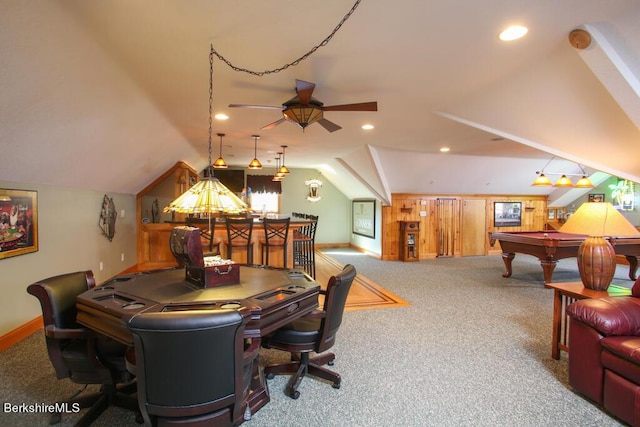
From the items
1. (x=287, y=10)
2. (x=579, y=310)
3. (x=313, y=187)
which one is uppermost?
(x=287, y=10)

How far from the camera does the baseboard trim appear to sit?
2.97 m

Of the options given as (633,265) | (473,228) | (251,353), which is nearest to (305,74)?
(251,353)

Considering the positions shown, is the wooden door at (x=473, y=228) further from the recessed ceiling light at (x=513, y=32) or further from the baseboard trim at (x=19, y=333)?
the baseboard trim at (x=19, y=333)

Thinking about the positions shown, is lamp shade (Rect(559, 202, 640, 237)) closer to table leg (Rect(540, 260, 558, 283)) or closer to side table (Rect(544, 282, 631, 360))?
side table (Rect(544, 282, 631, 360))

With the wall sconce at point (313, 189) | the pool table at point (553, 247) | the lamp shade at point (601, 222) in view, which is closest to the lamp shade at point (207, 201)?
the lamp shade at point (601, 222)

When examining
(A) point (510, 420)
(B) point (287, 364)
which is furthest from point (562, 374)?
(B) point (287, 364)

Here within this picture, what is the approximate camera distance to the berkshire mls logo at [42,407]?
209 cm

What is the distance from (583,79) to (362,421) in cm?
331

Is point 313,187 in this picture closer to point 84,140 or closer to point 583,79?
point 84,140

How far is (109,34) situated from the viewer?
7.25ft

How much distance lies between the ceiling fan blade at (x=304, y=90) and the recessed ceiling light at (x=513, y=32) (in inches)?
55.3

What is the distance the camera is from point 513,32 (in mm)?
2238

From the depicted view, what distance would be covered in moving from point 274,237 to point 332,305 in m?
3.18

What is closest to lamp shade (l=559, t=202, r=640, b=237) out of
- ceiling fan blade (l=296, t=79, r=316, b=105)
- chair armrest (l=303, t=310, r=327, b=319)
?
chair armrest (l=303, t=310, r=327, b=319)
